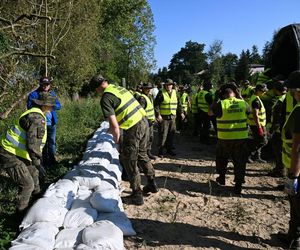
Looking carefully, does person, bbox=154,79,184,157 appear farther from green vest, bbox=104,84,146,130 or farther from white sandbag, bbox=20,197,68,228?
white sandbag, bbox=20,197,68,228

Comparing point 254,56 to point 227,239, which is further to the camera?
point 254,56

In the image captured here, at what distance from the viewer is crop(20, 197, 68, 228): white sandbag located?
11.6 feet

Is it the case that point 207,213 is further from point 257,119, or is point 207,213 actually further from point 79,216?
point 257,119

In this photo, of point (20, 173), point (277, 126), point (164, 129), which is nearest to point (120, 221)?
point (20, 173)

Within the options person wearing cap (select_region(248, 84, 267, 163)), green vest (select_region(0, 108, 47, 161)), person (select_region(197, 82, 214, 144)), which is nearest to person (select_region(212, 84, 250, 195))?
person wearing cap (select_region(248, 84, 267, 163))

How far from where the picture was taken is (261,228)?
4.21m

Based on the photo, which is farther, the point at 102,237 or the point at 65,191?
the point at 65,191

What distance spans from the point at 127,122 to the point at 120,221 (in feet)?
4.35

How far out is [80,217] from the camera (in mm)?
3727

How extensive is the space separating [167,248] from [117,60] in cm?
2966

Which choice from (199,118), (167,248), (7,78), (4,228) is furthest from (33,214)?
(199,118)

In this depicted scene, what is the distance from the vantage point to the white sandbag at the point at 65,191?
4039 millimetres

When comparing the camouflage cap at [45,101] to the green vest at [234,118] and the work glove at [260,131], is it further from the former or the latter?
the work glove at [260,131]

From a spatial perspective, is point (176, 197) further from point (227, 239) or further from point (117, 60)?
point (117, 60)
